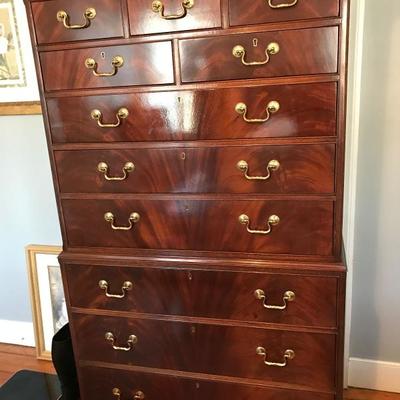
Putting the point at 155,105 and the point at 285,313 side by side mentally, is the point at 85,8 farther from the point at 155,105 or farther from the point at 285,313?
the point at 285,313

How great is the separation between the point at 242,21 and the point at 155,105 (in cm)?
33

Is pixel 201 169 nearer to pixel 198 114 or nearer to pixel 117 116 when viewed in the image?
pixel 198 114

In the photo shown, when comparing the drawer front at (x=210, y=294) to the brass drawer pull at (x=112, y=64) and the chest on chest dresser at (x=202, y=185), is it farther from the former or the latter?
the brass drawer pull at (x=112, y=64)

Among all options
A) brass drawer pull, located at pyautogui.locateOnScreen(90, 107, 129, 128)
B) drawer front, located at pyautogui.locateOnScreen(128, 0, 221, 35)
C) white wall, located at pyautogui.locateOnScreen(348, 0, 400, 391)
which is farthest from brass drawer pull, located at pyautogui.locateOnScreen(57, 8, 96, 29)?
white wall, located at pyautogui.locateOnScreen(348, 0, 400, 391)

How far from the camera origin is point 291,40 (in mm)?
1161

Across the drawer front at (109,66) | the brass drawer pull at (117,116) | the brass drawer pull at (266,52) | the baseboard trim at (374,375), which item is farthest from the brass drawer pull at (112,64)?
the baseboard trim at (374,375)

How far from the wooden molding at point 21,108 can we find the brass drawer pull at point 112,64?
72 centimetres

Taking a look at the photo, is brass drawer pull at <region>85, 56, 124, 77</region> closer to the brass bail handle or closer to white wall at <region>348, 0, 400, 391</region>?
the brass bail handle

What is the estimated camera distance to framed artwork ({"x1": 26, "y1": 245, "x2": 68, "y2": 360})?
2154 millimetres

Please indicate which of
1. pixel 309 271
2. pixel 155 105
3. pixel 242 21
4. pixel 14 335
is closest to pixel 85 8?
pixel 155 105

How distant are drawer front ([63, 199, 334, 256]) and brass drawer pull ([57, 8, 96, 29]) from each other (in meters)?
0.52

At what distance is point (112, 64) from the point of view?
4.27ft

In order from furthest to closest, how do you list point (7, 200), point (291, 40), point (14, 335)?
point (14, 335) < point (7, 200) < point (291, 40)

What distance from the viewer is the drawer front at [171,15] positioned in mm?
1188
